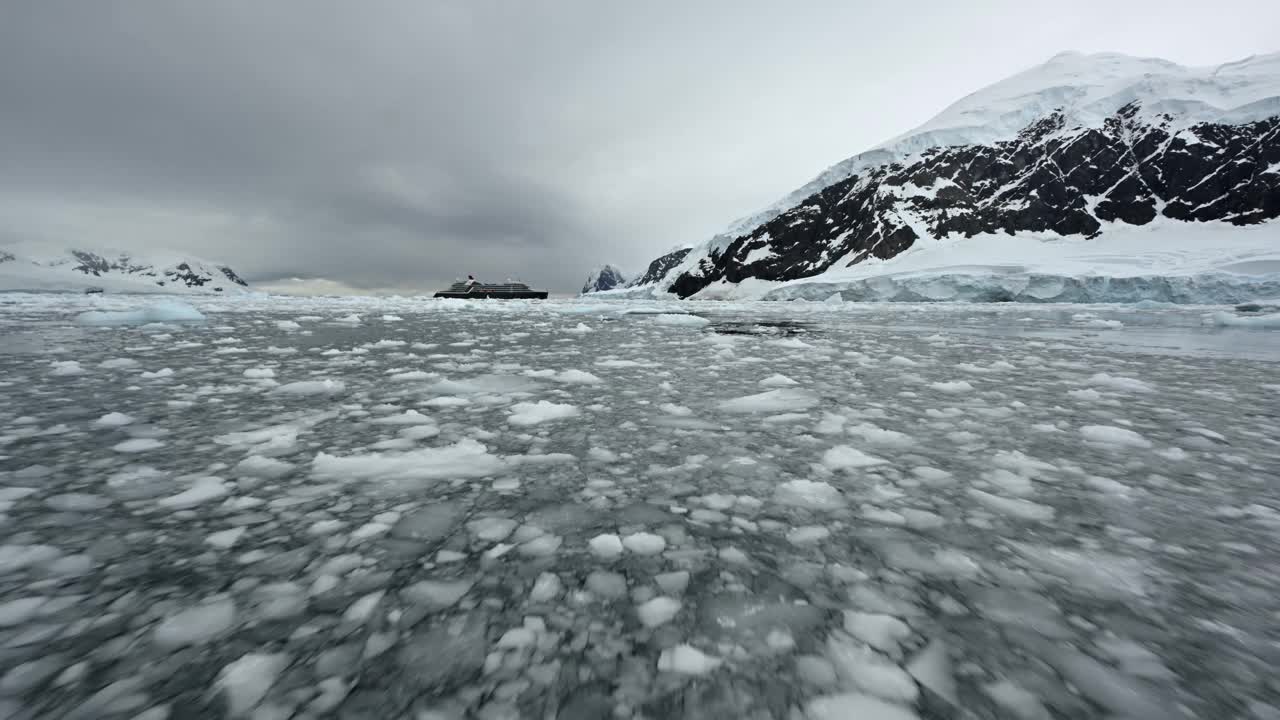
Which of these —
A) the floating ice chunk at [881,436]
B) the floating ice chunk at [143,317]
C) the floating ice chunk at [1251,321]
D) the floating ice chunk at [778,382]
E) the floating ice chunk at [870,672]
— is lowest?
the floating ice chunk at [1251,321]

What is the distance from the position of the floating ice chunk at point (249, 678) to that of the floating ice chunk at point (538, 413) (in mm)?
1897

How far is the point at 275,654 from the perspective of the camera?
3.37 feet

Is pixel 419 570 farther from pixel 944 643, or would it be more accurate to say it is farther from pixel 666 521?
pixel 944 643

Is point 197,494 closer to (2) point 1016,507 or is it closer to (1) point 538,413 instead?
(1) point 538,413

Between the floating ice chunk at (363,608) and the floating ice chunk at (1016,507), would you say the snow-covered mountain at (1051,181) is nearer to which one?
the floating ice chunk at (1016,507)

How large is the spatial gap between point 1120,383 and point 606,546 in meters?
4.92

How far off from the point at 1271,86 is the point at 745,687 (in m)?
98.3

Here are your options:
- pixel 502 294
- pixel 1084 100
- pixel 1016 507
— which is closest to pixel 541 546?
pixel 1016 507

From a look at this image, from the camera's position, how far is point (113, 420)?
2.70m

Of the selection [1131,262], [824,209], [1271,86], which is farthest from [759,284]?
[1271,86]

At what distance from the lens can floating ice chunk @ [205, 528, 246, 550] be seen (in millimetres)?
1485

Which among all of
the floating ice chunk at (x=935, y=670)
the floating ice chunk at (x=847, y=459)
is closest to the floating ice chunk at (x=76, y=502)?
the floating ice chunk at (x=935, y=670)

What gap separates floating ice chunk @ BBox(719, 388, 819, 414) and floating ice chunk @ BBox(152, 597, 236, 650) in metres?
2.59

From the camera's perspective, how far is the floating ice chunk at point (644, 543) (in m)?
1.50
